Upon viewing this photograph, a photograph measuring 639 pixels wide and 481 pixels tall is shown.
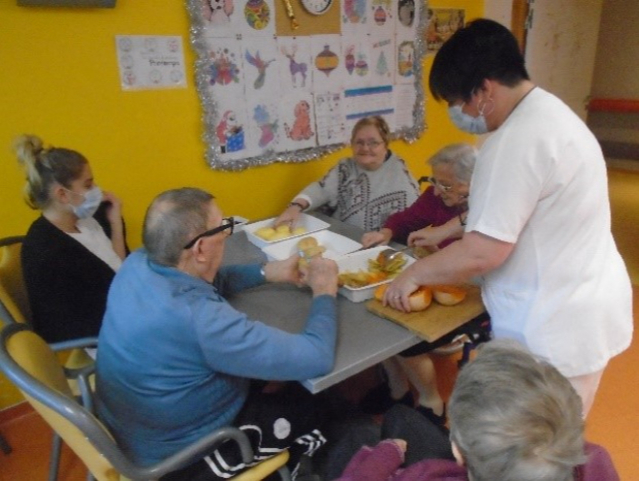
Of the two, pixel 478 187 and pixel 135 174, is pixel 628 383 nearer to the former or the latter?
pixel 478 187

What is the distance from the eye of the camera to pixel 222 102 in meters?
2.27

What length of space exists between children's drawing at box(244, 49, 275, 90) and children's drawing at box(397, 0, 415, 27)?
94cm

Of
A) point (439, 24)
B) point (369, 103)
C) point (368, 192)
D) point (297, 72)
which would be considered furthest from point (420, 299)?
point (439, 24)

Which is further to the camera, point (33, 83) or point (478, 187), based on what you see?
point (33, 83)

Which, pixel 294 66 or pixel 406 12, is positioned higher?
pixel 406 12

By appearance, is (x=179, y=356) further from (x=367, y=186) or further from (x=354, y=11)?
(x=354, y=11)

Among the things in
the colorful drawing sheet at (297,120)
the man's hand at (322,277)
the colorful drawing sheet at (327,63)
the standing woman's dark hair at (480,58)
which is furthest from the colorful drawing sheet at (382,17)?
the man's hand at (322,277)

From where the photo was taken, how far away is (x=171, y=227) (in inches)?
44.0

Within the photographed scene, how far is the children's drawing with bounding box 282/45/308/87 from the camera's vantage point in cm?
242

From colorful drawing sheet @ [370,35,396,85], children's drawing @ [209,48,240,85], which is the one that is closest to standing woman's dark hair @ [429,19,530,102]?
children's drawing @ [209,48,240,85]

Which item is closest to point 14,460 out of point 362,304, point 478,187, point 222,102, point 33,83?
point 33,83

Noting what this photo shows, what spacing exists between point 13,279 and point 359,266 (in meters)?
1.16

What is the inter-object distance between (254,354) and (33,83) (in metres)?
1.44

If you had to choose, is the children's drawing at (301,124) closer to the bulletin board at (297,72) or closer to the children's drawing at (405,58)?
the bulletin board at (297,72)
